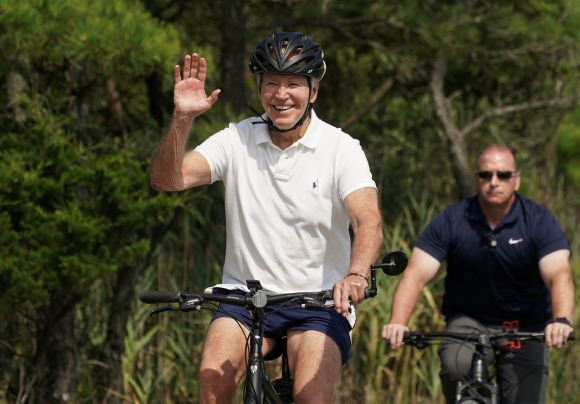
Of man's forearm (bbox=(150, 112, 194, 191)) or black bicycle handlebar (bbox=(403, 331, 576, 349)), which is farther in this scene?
black bicycle handlebar (bbox=(403, 331, 576, 349))

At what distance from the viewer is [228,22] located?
355 inches

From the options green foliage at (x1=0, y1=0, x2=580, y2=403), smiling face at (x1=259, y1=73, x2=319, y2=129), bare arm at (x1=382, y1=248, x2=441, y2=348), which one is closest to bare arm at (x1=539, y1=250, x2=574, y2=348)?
bare arm at (x1=382, y1=248, x2=441, y2=348)

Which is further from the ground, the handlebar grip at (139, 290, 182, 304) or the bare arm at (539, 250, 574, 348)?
the bare arm at (539, 250, 574, 348)

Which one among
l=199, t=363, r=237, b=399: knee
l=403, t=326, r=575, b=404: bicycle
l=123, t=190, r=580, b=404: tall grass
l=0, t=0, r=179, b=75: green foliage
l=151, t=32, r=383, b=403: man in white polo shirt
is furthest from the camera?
l=123, t=190, r=580, b=404: tall grass

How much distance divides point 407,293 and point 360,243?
69.0 inches

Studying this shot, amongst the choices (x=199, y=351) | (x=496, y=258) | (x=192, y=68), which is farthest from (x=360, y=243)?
(x=199, y=351)

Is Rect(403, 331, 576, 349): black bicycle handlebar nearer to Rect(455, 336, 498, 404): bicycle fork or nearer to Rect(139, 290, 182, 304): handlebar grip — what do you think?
Rect(455, 336, 498, 404): bicycle fork

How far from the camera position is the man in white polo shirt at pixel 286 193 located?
4.47 meters

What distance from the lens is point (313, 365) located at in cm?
435

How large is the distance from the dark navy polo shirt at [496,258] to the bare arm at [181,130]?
6.62 feet

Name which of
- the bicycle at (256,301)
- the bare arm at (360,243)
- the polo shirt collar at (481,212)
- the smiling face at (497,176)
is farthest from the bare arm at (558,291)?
the bicycle at (256,301)

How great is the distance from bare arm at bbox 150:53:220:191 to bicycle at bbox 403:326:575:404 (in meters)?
1.63

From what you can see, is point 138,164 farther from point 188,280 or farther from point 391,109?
point 391,109

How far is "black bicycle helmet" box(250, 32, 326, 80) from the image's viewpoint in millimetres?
4605
